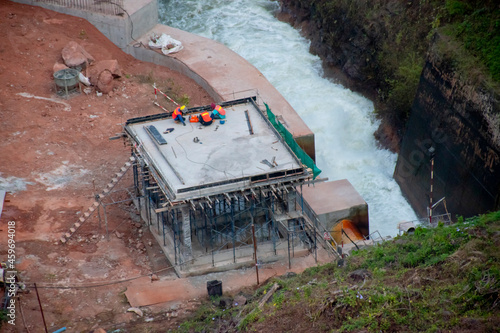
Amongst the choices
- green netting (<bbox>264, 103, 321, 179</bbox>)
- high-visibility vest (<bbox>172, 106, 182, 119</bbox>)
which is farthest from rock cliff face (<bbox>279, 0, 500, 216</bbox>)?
high-visibility vest (<bbox>172, 106, 182, 119</bbox>)

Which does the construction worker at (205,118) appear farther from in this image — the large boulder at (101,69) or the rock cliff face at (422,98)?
the large boulder at (101,69)

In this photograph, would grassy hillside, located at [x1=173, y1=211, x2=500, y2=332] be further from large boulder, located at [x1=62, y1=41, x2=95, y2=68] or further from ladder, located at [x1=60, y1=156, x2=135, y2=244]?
large boulder, located at [x1=62, y1=41, x2=95, y2=68]

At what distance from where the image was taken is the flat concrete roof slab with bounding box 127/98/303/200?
1110 inches

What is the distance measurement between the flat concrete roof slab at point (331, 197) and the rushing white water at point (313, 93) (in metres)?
2.95

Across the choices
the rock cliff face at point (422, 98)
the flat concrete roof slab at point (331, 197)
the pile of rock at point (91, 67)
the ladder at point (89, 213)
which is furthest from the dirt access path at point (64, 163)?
the rock cliff face at point (422, 98)

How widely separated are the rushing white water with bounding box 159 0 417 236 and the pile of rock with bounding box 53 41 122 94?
10.3 m

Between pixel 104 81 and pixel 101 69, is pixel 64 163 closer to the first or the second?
pixel 104 81

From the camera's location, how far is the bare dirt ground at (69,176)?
26984 mm

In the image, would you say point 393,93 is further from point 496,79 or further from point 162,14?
point 162,14

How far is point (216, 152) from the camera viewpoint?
98.9ft

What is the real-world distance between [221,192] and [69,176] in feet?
34.2

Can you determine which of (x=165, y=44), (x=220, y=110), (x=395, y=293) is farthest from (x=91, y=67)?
(x=395, y=293)

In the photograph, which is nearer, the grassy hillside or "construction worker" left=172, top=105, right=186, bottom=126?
the grassy hillside

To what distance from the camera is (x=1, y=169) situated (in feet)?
114
